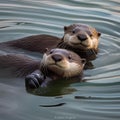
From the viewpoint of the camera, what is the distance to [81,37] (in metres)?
6.87

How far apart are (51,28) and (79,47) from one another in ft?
5.12

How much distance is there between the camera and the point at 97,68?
264 inches

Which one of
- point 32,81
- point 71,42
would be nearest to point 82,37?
point 71,42

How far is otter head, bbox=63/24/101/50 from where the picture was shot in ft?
22.7

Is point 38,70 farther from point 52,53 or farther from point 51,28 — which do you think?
point 51,28

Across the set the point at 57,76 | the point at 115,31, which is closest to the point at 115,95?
the point at 57,76

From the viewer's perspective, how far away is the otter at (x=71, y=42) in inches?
273

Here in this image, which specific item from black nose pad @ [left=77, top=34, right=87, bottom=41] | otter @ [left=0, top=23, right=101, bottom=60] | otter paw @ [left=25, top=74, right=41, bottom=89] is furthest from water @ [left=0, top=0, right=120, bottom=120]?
black nose pad @ [left=77, top=34, right=87, bottom=41]

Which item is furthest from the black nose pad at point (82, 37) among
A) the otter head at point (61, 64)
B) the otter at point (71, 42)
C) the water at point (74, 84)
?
the otter head at point (61, 64)

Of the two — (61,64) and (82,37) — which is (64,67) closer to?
(61,64)

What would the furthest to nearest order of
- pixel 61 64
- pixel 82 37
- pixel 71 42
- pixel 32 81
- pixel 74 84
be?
1. pixel 71 42
2. pixel 82 37
3. pixel 74 84
4. pixel 61 64
5. pixel 32 81

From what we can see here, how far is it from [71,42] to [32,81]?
1441 millimetres

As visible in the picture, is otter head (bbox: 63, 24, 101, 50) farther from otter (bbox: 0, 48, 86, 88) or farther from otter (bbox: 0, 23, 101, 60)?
otter (bbox: 0, 48, 86, 88)

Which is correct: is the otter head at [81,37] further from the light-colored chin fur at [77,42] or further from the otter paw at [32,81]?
the otter paw at [32,81]
